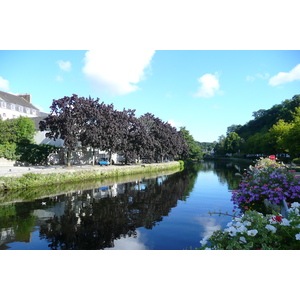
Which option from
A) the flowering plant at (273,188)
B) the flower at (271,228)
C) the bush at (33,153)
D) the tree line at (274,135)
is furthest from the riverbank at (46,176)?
the tree line at (274,135)

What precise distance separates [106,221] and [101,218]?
1.49ft

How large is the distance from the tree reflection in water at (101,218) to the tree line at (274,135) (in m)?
24.1

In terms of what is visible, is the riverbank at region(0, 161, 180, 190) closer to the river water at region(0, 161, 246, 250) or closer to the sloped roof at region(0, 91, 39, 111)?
the river water at region(0, 161, 246, 250)

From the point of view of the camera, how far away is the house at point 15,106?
4878 cm

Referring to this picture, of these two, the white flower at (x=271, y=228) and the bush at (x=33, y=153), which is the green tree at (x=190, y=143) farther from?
the white flower at (x=271, y=228)

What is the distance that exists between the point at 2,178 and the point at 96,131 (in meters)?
10.0

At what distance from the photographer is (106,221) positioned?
848 centimetres

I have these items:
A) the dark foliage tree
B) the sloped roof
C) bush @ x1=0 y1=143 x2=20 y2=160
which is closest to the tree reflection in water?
the dark foliage tree

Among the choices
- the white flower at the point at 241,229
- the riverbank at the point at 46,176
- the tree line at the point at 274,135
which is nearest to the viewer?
the white flower at the point at 241,229

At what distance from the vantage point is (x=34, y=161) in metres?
28.7

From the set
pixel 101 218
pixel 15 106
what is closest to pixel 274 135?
pixel 101 218

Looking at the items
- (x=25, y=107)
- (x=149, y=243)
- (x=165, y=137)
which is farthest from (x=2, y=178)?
(x=25, y=107)

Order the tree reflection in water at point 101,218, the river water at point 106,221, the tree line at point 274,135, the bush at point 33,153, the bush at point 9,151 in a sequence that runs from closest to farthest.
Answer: the river water at point 106,221, the tree reflection in water at point 101,218, the bush at point 9,151, the bush at point 33,153, the tree line at point 274,135

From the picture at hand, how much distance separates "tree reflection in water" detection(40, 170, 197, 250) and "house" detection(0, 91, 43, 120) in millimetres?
43220
